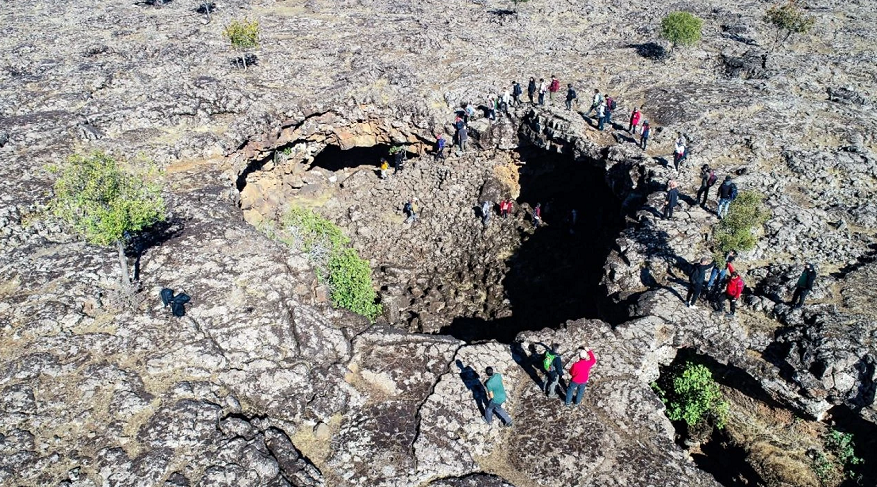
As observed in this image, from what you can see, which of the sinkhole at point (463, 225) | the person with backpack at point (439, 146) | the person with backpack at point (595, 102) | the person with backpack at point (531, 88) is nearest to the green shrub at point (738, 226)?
the sinkhole at point (463, 225)

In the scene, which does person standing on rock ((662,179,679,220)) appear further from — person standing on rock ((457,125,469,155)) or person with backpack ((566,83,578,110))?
person standing on rock ((457,125,469,155))

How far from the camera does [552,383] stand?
58.9ft

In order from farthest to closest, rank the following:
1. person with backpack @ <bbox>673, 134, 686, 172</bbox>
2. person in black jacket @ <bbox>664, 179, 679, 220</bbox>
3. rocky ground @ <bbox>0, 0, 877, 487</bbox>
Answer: person with backpack @ <bbox>673, 134, 686, 172</bbox>
person in black jacket @ <bbox>664, 179, 679, 220</bbox>
rocky ground @ <bbox>0, 0, 877, 487</bbox>

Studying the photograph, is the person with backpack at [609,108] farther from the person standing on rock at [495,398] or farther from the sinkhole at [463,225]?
the person standing on rock at [495,398]

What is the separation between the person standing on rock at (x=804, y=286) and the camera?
1975 cm

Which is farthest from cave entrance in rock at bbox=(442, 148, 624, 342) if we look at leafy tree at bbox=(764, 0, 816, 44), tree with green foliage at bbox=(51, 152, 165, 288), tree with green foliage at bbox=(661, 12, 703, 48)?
leafy tree at bbox=(764, 0, 816, 44)

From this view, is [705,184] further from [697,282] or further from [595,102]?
[595,102]

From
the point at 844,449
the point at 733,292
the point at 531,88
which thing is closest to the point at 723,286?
the point at 733,292

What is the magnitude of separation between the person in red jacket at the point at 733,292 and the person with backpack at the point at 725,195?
5746 mm

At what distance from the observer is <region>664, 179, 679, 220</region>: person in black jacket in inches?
1000

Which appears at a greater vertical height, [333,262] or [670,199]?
[670,199]

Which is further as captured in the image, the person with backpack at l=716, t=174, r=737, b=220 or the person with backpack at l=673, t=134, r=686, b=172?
the person with backpack at l=673, t=134, r=686, b=172

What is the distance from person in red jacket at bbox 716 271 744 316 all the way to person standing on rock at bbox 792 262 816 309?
6.03 ft

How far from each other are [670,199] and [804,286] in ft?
23.2
